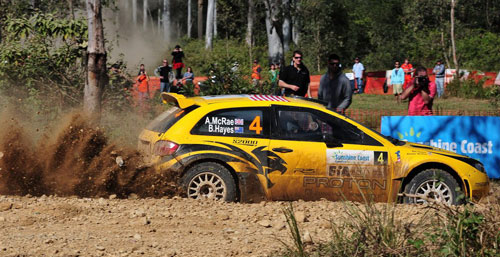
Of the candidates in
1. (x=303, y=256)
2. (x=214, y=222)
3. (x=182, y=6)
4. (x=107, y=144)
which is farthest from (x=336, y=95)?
A: (x=182, y=6)

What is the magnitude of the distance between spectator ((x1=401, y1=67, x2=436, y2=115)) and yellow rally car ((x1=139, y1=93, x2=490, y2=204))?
3.43 m

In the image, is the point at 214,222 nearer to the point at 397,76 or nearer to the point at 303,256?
the point at 303,256

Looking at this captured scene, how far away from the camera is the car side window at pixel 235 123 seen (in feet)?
31.6

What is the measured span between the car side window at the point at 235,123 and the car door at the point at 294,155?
153 millimetres

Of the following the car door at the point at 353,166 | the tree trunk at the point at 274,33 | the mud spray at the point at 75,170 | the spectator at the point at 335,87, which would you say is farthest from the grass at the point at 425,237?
the tree trunk at the point at 274,33

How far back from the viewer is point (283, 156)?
9.56 m

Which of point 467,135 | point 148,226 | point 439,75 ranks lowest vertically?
point 148,226

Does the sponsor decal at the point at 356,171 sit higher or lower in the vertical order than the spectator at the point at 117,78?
lower

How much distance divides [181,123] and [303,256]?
13.1 feet

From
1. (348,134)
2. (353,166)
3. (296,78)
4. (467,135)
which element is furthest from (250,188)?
(467,135)

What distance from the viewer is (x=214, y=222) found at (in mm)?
7949

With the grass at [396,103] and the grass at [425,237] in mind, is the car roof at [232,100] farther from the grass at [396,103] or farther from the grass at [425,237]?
the grass at [396,103]

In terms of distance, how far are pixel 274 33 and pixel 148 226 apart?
2590cm

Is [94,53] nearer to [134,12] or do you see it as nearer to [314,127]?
[314,127]
